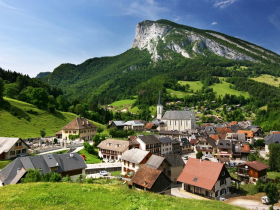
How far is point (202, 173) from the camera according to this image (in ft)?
122

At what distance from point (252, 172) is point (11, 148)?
4773 cm

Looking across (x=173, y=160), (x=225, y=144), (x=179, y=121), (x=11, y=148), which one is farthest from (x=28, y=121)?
(x=179, y=121)

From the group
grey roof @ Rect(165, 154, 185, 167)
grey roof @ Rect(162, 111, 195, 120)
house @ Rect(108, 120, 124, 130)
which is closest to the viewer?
grey roof @ Rect(165, 154, 185, 167)

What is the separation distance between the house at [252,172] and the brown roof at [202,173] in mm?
11164

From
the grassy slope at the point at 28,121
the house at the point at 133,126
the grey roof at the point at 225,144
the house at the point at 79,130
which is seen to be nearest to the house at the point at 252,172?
the grey roof at the point at 225,144

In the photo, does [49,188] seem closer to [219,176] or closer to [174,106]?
[219,176]

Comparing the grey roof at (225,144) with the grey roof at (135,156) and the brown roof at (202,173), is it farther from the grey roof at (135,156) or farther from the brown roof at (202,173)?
the grey roof at (135,156)

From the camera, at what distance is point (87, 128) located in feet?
225

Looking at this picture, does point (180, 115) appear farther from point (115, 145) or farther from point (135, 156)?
point (135, 156)

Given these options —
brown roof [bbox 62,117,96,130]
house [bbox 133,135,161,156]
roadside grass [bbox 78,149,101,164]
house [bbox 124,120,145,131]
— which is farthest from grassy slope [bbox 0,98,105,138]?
house [bbox 133,135,161,156]

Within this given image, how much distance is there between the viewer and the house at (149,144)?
5756 centimetres

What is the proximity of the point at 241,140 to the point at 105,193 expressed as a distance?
7358 centimetres

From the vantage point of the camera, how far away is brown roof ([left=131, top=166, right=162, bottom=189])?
30719 millimetres

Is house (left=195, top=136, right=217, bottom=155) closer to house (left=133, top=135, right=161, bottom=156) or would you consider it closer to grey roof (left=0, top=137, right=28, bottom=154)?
house (left=133, top=135, right=161, bottom=156)
